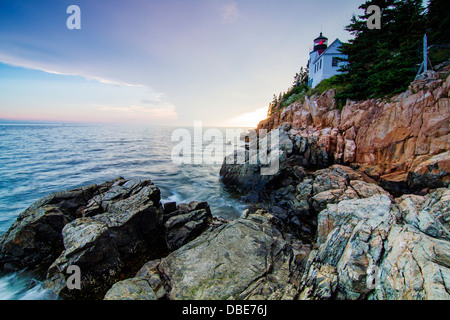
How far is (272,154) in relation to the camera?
1659 centimetres

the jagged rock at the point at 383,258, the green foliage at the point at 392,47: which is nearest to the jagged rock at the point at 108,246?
the jagged rock at the point at 383,258

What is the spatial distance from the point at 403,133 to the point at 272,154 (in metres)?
10.6

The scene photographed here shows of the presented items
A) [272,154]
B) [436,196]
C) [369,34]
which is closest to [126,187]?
[272,154]

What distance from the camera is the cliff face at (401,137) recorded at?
11.9 metres

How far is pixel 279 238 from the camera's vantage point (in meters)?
6.84

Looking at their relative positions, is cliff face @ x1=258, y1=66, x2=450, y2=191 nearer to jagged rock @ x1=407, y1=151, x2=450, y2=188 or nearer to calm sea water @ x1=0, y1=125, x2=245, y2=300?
jagged rock @ x1=407, y1=151, x2=450, y2=188

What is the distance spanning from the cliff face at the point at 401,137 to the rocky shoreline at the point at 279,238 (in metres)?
0.09

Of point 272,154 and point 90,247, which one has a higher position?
point 272,154

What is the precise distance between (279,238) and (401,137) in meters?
15.5
